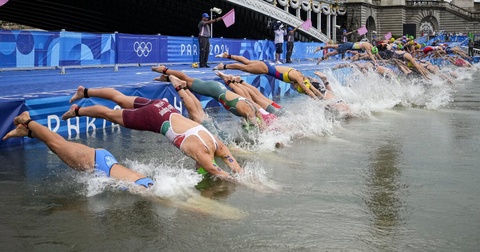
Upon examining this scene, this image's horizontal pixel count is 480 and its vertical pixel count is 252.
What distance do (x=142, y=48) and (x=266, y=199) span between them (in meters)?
16.4

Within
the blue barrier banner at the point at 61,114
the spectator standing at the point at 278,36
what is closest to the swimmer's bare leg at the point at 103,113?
the blue barrier banner at the point at 61,114

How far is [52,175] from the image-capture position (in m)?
8.04

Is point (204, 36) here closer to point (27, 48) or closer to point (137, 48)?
point (137, 48)

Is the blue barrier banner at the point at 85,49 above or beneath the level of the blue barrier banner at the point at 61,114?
above

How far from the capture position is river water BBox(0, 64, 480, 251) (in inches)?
219

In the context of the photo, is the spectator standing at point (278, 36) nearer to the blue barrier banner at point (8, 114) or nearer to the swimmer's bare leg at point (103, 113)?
the blue barrier banner at point (8, 114)

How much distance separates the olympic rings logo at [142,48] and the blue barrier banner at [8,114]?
1214 centimetres

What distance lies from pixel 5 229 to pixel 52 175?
2357mm

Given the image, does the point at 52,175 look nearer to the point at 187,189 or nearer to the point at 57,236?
the point at 187,189

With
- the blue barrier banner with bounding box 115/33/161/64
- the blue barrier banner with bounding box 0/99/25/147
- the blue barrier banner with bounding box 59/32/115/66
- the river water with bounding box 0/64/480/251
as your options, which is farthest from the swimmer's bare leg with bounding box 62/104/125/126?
the blue barrier banner with bounding box 115/33/161/64

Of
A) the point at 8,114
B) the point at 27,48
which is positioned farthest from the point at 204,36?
the point at 8,114

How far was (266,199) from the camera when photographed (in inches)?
Result: 277

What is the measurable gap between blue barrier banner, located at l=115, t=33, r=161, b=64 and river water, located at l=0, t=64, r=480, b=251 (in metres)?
10.1

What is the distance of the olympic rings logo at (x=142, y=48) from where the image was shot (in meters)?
22.2
